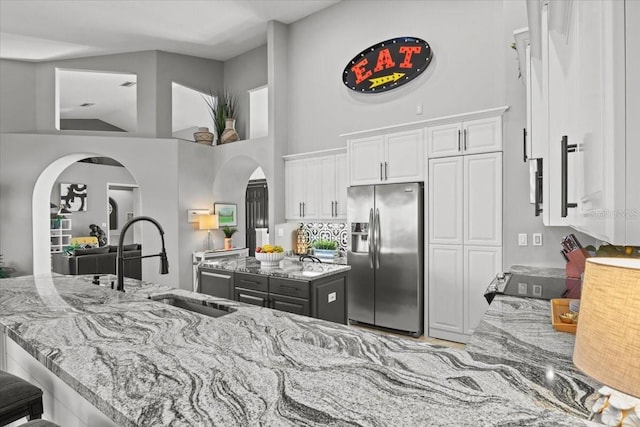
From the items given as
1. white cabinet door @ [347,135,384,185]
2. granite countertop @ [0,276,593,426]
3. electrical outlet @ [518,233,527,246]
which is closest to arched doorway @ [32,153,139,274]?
white cabinet door @ [347,135,384,185]

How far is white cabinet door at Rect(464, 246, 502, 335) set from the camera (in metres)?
3.63

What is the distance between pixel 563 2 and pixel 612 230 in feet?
2.56

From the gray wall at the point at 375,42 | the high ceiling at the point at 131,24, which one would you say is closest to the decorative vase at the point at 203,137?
the high ceiling at the point at 131,24

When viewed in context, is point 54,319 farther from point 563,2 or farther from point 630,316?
point 563,2

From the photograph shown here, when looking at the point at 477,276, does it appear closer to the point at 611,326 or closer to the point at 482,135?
the point at 482,135

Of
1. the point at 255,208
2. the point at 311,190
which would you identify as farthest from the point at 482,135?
the point at 255,208

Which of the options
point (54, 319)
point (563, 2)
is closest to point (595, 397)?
point (563, 2)

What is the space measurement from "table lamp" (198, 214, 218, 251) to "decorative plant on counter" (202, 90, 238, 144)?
1404 mm

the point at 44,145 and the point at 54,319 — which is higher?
the point at 44,145

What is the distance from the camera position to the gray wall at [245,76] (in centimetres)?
639

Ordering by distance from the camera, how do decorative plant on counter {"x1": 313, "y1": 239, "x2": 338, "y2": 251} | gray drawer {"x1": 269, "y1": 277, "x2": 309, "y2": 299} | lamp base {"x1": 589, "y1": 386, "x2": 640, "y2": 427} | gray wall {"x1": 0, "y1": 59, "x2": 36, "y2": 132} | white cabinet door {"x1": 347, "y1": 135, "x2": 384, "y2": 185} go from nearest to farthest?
lamp base {"x1": 589, "y1": 386, "x2": 640, "y2": 427} → gray drawer {"x1": 269, "y1": 277, "x2": 309, "y2": 299} → white cabinet door {"x1": 347, "y1": 135, "x2": 384, "y2": 185} → decorative plant on counter {"x1": 313, "y1": 239, "x2": 338, "y2": 251} → gray wall {"x1": 0, "y1": 59, "x2": 36, "y2": 132}

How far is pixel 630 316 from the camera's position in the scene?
51cm

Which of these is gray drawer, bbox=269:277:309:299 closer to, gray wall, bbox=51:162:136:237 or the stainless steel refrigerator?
the stainless steel refrigerator

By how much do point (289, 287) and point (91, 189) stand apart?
9.49 metres
